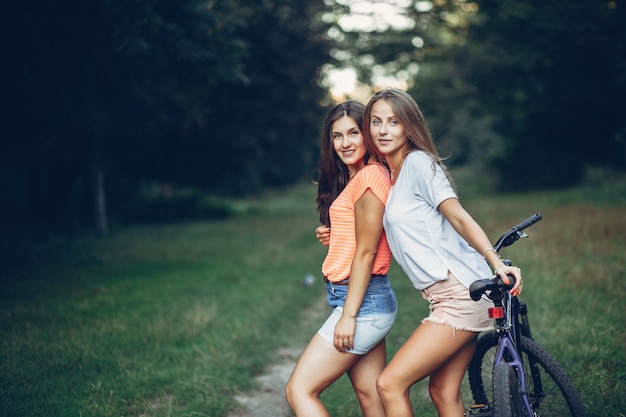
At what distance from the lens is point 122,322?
696cm

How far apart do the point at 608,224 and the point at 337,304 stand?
9.51 metres

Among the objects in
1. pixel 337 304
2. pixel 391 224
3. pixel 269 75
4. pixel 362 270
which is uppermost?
pixel 269 75

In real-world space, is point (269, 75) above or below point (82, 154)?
above

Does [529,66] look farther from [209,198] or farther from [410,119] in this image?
[209,198]

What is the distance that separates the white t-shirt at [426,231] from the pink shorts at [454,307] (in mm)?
47

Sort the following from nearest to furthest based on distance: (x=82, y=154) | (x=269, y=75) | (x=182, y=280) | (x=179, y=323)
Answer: (x=179, y=323) < (x=182, y=280) < (x=82, y=154) < (x=269, y=75)

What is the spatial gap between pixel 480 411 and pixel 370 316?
3.04 ft

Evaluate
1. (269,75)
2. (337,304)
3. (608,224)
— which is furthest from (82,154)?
(337,304)

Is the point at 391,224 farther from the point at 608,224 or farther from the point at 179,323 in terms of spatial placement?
the point at 608,224

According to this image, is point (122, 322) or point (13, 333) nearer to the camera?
point (13, 333)

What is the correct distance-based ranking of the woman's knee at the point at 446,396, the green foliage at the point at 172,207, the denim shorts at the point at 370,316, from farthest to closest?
the green foliage at the point at 172,207
the woman's knee at the point at 446,396
the denim shorts at the point at 370,316

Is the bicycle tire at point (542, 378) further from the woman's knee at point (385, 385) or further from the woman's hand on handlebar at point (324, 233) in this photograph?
the woman's hand on handlebar at point (324, 233)

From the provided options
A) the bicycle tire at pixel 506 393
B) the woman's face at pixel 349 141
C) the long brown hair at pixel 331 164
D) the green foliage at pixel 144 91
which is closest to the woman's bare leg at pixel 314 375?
the bicycle tire at pixel 506 393

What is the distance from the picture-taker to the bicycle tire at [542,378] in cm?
326
